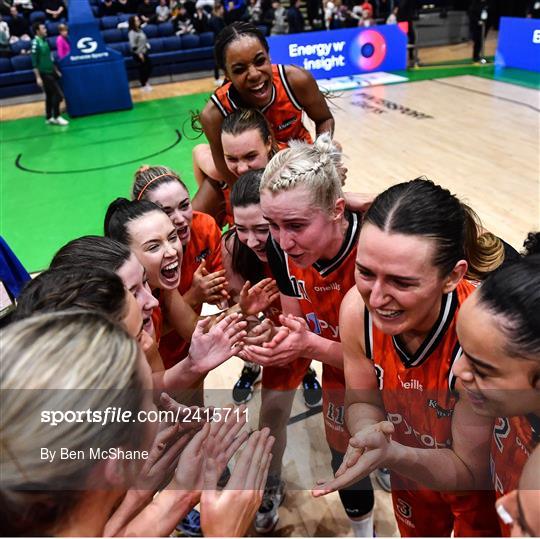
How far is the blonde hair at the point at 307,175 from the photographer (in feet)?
5.98

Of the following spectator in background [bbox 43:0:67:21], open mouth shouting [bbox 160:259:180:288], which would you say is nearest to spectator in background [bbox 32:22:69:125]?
spectator in background [bbox 43:0:67:21]

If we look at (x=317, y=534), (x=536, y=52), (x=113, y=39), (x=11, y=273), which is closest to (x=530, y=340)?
(x=317, y=534)

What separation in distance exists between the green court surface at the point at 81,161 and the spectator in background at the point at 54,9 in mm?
4103

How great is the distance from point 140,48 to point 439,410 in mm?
12699

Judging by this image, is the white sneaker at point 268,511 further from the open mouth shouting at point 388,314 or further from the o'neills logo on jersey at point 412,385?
the open mouth shouting at point 388,314

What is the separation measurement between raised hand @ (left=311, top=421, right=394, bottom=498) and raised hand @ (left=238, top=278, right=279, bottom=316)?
996 millimetres

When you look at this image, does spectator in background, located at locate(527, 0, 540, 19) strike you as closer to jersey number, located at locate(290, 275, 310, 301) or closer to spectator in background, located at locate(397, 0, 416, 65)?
spectator in background, located at locate(397, 0, 416, 65)

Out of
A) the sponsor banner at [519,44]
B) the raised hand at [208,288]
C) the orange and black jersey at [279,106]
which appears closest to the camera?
the raised hand at [208,288]

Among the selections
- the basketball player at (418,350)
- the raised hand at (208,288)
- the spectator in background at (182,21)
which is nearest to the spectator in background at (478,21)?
the spectator in background at (182,21)

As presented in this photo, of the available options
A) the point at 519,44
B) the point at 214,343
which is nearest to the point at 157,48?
the point at 519,44

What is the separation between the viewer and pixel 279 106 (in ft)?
11.1

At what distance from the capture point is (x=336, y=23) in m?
14.1

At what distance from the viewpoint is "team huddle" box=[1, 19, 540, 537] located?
0.93m

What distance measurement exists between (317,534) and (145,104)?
11.0 metres
